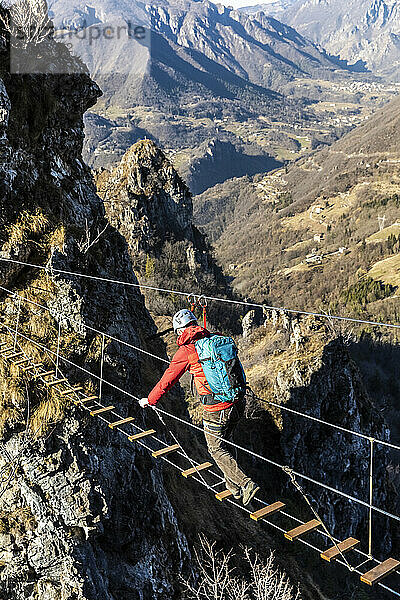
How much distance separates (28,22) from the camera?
54.3ft

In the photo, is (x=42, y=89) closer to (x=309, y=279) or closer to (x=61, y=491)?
(x=61, y=491)

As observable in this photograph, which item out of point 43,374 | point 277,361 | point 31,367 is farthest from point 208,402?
point 277,361

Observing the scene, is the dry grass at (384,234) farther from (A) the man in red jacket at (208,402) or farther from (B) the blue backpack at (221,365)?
(B) the blue backpack at (221,365)

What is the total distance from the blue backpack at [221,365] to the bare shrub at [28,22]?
13.3 metres

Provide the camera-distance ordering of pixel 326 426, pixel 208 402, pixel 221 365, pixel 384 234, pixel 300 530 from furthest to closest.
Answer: pixel 384 234 → pixel 326 426 → pixel 208 402 → pixel 221 365 → pixel 300 530

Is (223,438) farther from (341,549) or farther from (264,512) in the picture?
(341,549)

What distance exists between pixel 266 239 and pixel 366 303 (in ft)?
201

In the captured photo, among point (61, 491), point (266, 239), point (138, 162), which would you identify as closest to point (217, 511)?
point (61, 491)

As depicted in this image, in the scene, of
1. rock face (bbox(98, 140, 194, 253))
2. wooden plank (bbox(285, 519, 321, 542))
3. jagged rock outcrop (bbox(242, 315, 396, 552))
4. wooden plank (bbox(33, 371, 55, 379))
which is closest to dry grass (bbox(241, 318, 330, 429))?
jagged rock outcrop (bbox(242, 315, 396, 552))

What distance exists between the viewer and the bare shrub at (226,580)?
1305cm

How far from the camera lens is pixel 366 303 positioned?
11781 cm

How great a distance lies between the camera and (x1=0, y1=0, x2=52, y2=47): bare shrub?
16.0 m

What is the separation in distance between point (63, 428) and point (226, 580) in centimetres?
735

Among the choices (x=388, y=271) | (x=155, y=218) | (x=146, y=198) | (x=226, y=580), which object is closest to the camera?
(x=226, y=580)
